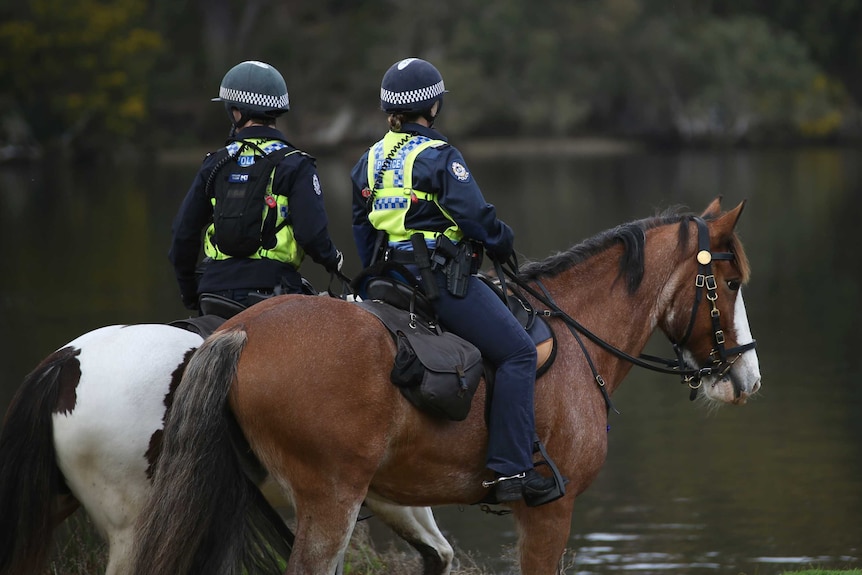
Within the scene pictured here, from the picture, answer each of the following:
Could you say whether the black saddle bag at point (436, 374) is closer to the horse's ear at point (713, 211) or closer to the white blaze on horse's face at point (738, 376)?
the white blaze on horse's face at point (738, 376)

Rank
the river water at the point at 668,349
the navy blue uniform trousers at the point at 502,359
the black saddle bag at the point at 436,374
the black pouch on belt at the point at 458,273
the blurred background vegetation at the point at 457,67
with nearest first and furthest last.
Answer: the black saddle bag at the point at 436,374, the navy blue uniform trousers at the point at 502,359, the black pouch on belt at the point at 458,273, the river water at the point at 668,349, the blurred background vegetation at the point at 457,67

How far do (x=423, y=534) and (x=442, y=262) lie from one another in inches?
71.3

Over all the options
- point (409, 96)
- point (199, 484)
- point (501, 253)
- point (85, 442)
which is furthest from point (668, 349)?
point (199, 484)

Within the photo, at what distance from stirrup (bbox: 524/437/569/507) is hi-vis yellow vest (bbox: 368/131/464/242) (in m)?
0.94

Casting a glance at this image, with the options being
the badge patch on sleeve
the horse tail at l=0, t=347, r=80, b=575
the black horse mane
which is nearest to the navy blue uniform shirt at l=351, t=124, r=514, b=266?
the badge patch on sleeve

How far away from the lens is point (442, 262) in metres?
5.00

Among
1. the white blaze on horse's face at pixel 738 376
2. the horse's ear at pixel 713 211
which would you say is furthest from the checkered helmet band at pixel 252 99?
the white blaze on horse's face at pixel 738 376

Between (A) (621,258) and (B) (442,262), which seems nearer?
(B) (442,262)

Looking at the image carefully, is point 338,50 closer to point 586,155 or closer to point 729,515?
point 586,155

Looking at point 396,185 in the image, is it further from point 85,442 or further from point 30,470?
point 30,470

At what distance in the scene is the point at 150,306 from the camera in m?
19.2

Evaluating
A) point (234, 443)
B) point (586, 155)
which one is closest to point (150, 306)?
point (234, 443)

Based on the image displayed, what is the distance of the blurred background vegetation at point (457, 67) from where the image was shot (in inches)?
2056

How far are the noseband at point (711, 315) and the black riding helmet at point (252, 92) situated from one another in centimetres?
208
